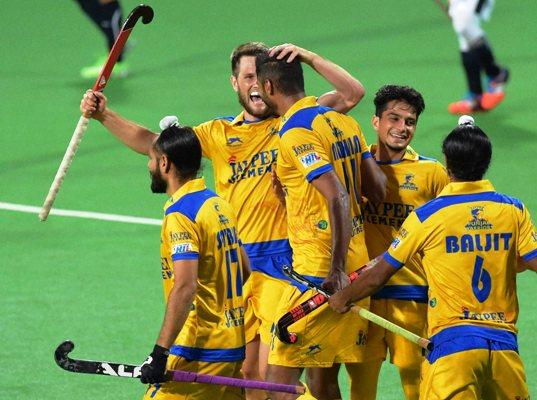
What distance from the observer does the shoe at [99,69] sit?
59.9 ft

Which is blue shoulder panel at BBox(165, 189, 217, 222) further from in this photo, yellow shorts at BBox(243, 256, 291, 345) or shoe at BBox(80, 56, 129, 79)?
shoe at BBox(80, 56, 129, 79)

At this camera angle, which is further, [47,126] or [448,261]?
[47,126]

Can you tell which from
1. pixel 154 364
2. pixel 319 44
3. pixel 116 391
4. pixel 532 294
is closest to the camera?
pixel 154 364

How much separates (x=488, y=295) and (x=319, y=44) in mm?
12409

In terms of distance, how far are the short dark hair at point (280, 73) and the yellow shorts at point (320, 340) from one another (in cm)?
119

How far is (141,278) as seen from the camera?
470 inches

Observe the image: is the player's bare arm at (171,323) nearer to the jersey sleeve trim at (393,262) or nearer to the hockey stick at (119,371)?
the hockey stick at (119,371)

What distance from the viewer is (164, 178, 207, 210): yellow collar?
7.38 metres

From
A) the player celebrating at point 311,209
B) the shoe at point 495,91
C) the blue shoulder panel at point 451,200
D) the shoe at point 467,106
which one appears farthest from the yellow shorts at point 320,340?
the shoe at point 495,91

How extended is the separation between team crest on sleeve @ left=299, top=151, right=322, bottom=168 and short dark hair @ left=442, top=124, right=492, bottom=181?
76 cm

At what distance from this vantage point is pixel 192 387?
736cm

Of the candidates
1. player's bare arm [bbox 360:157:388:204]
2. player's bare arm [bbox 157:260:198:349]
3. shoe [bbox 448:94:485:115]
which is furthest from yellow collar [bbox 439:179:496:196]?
shoe [bbox 448:94:485:115]

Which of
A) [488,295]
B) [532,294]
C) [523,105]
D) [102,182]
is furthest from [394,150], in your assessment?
[523,105]

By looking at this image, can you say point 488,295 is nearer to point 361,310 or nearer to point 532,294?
point 361,310
